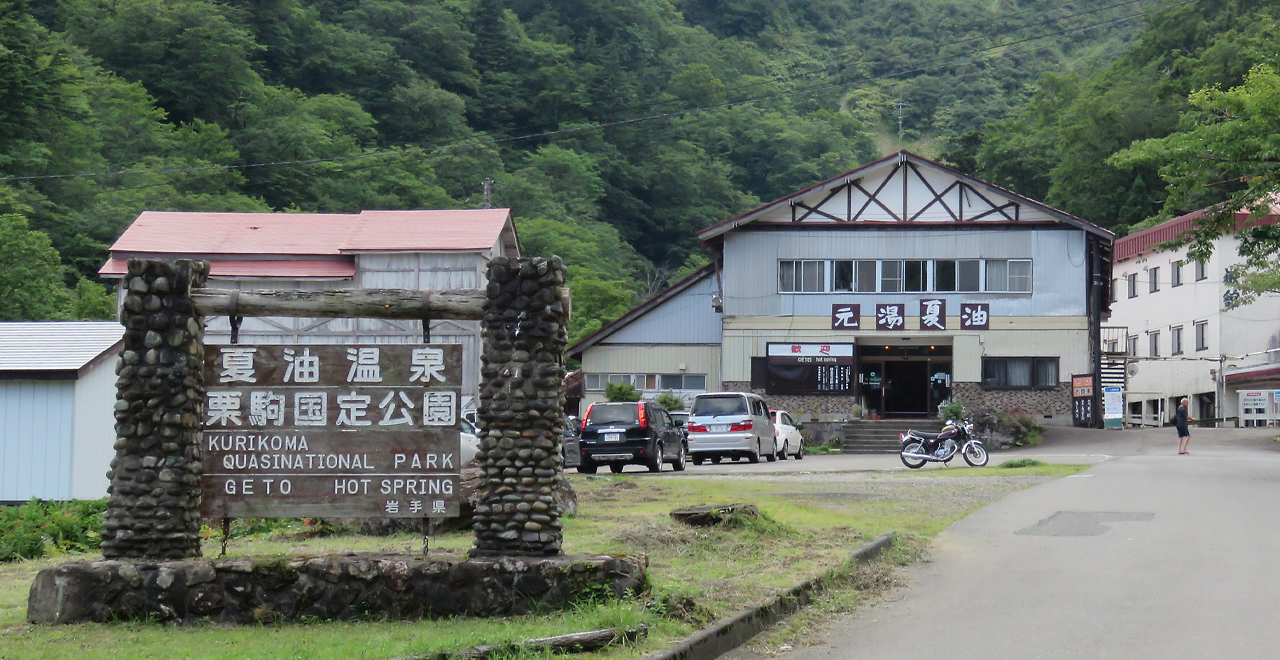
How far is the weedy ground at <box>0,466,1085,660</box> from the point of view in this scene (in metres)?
6.87

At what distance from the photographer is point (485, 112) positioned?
213 ft

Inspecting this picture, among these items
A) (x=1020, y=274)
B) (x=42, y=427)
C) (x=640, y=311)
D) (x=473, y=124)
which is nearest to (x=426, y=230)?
(x=640, y=311)

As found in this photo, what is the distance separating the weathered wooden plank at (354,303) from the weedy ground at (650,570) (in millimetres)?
1781

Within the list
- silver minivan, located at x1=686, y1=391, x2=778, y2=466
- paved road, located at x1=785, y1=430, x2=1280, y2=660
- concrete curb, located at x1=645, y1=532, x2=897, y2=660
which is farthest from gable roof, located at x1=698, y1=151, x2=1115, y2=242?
concrete curb, located at x1=645, y1=532, x2=897, y2=660

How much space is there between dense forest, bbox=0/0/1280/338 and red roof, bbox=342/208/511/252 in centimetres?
895

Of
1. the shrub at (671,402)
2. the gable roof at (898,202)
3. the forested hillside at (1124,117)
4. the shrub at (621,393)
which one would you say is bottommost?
the shrub at (671,402)

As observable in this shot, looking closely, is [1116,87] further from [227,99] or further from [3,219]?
[3,219]

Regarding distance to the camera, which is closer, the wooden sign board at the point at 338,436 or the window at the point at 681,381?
the wooden sign board at the point at 338,436

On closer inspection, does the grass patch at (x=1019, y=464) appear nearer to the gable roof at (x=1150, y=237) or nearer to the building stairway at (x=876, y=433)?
the building stairway at (x=876, y=433)

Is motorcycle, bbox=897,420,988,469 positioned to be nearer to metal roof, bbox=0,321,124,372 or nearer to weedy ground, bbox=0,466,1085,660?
weedy ground, bbox=0,466,1085,660

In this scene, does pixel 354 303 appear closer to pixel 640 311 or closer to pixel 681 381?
pixel 640 311

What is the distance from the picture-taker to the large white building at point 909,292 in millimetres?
37906

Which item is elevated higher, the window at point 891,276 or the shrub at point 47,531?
the window at point 891,276

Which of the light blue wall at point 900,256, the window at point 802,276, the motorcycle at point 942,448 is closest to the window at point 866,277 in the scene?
the light blue wall at point 900,256
